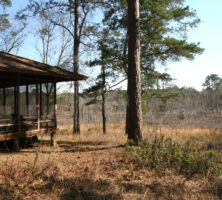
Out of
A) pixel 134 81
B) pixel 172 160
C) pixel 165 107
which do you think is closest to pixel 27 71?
pixel 134 81

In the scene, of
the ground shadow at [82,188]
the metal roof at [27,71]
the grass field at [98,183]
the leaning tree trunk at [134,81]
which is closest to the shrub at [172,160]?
the grass field at [98,183]

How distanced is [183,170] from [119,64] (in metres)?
6.47

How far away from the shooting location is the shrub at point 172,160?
4855 mm

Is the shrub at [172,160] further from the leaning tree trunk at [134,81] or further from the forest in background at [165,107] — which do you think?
the forest in background at [165,107]

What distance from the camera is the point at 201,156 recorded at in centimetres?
521

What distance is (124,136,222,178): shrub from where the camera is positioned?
4.86 metres

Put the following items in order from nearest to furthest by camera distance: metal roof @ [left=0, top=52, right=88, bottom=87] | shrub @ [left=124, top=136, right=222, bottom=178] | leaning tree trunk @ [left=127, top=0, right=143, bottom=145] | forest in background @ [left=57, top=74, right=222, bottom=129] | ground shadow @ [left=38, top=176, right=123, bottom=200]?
ground shadow @ [left=38, top=176, right=123, bottom=200] < shrub @ [left=124, top=136, right=222, bottom=178] < metal roof @ [left=0, top=52, right=88, bottom=87] < leaning tree trunk @ [left=127, top=0, right=143, bottom=145] < forest in background @ [left=57, top=74, right=222, bottom=129]

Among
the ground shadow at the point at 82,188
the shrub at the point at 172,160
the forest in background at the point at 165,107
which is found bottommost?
the ground shadow at the point at 82,188

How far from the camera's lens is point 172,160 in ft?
17.5

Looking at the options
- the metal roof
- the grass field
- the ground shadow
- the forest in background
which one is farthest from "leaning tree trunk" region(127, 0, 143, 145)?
the metal roof

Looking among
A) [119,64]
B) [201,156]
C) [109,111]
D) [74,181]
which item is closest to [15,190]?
[74,181]

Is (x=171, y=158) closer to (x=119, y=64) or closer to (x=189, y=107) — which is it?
(x=119, y=64)

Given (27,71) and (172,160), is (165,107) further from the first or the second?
(27,71)

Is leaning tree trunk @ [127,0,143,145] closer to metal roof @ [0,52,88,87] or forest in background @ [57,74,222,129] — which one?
forest in background @ [57,74,222,129]
